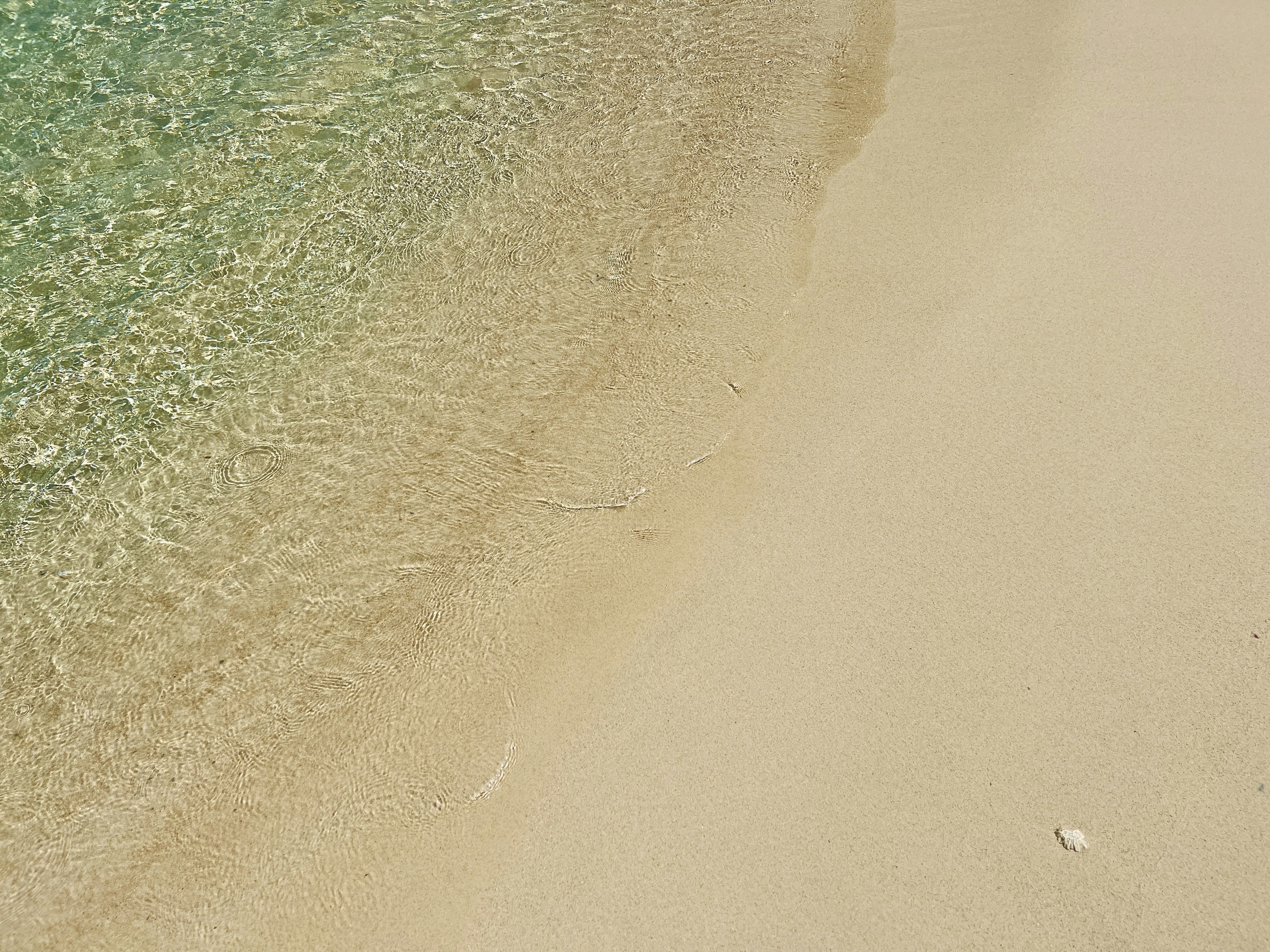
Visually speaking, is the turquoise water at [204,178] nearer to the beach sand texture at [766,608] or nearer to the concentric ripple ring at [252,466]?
the concentric ripple ring at [252,466]

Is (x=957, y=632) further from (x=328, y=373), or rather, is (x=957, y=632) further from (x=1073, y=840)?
(x=328, y=373)

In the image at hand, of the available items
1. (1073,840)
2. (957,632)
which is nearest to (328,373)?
(957,632)

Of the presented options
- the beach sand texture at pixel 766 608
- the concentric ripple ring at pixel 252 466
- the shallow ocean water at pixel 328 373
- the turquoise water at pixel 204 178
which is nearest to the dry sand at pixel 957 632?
the beach sand texture at pixel 766 608

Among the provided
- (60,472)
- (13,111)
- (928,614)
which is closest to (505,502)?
(928,614)

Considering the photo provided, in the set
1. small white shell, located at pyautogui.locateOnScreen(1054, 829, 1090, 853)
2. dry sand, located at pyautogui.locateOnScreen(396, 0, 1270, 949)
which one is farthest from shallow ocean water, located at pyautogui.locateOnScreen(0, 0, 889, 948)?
small white shell, located at pyautogui.locateOnScreen(1054, 829, 1090, 853)

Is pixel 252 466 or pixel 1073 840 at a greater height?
pixel 252 466

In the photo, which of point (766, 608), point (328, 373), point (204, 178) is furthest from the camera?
point (204, 178)
